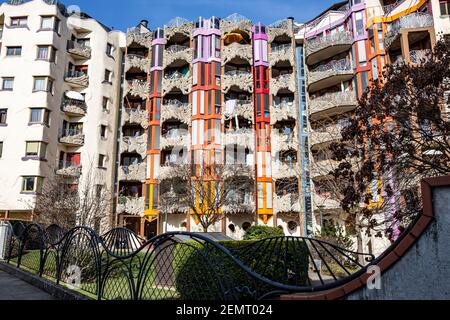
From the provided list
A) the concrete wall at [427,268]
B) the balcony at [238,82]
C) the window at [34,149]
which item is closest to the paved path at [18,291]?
the concrete wall at [427,268]

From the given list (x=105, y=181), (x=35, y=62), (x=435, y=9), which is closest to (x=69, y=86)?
(x=35, y=62)

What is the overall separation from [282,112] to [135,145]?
1522 centimetres

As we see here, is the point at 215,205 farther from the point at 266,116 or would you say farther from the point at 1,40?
the point at 1,40

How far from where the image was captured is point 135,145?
3675 cm

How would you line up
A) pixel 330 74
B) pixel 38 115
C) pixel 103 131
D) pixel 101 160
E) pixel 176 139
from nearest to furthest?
pixel 330 74, pixel 38 115, pixel 176 139, pixel 101 160, pixel 103 131

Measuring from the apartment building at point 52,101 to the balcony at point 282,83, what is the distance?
16.8 m

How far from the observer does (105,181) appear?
1410 inches

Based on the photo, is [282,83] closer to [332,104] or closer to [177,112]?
[332,104]

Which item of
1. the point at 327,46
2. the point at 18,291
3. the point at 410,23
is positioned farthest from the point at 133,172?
the point at 18,291

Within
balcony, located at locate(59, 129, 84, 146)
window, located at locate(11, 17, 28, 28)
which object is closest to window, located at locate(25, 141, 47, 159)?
balcony, located at locate(59, 129, 84, 146)

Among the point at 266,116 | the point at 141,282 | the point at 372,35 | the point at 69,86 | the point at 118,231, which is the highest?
the point at 372,35

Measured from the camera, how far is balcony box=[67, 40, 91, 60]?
118 feet

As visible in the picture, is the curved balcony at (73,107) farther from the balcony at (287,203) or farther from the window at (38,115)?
the balcony at (287,203)

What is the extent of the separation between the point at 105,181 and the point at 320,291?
114ft
